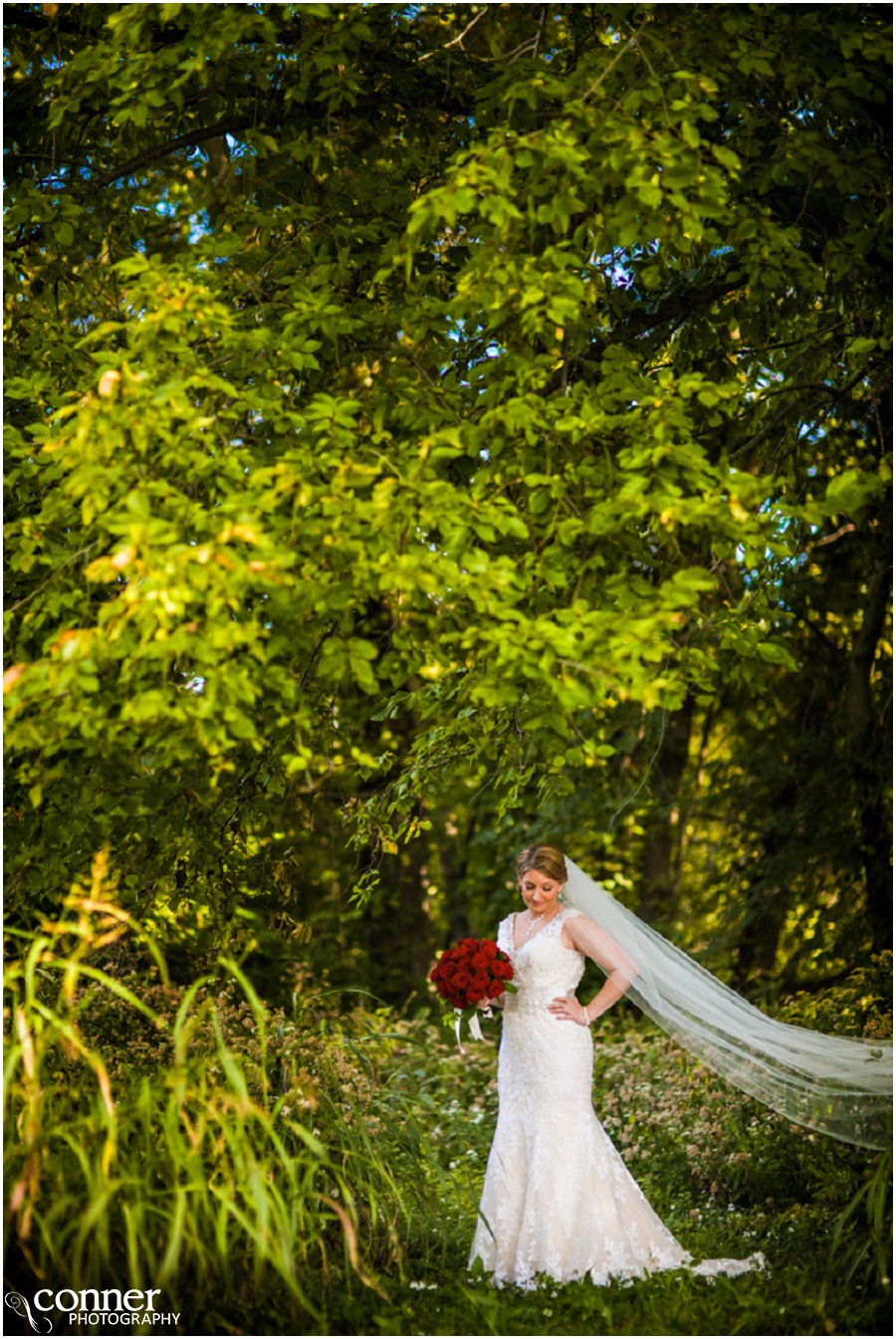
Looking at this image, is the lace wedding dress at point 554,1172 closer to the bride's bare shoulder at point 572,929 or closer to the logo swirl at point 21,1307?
the bride's bare shoulder at point 572,929

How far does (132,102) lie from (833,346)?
3228 millimetres

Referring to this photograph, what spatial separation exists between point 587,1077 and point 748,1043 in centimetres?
73

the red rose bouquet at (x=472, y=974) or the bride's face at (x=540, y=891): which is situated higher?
the bride's face at (x=540, y=891)

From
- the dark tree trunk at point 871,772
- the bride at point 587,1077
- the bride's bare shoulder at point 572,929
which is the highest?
the dark tree trunk at point 871,772

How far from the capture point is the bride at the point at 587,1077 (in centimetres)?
503

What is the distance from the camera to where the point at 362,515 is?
3801 millimetres

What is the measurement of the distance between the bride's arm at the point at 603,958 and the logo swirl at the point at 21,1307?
2.44 m

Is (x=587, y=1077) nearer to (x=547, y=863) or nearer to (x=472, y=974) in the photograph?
(x=472, y=974)

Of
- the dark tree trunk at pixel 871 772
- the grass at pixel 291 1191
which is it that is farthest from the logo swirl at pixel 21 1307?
the dark tree trunk at pixel 871 772

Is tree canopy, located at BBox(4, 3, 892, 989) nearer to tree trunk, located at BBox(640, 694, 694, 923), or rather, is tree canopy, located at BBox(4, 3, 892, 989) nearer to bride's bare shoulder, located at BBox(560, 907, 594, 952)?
bride's bare shoulder, located at BBox(560, 907, 594, 952)

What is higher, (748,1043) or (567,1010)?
(567,1010)

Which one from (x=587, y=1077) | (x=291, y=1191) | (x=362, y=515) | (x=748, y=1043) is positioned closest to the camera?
→ (x=362, y=515)

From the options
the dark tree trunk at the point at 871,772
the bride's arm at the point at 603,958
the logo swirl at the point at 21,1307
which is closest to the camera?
the logo swirl at the point at 21,1307

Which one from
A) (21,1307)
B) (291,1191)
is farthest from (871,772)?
(21,1307)
